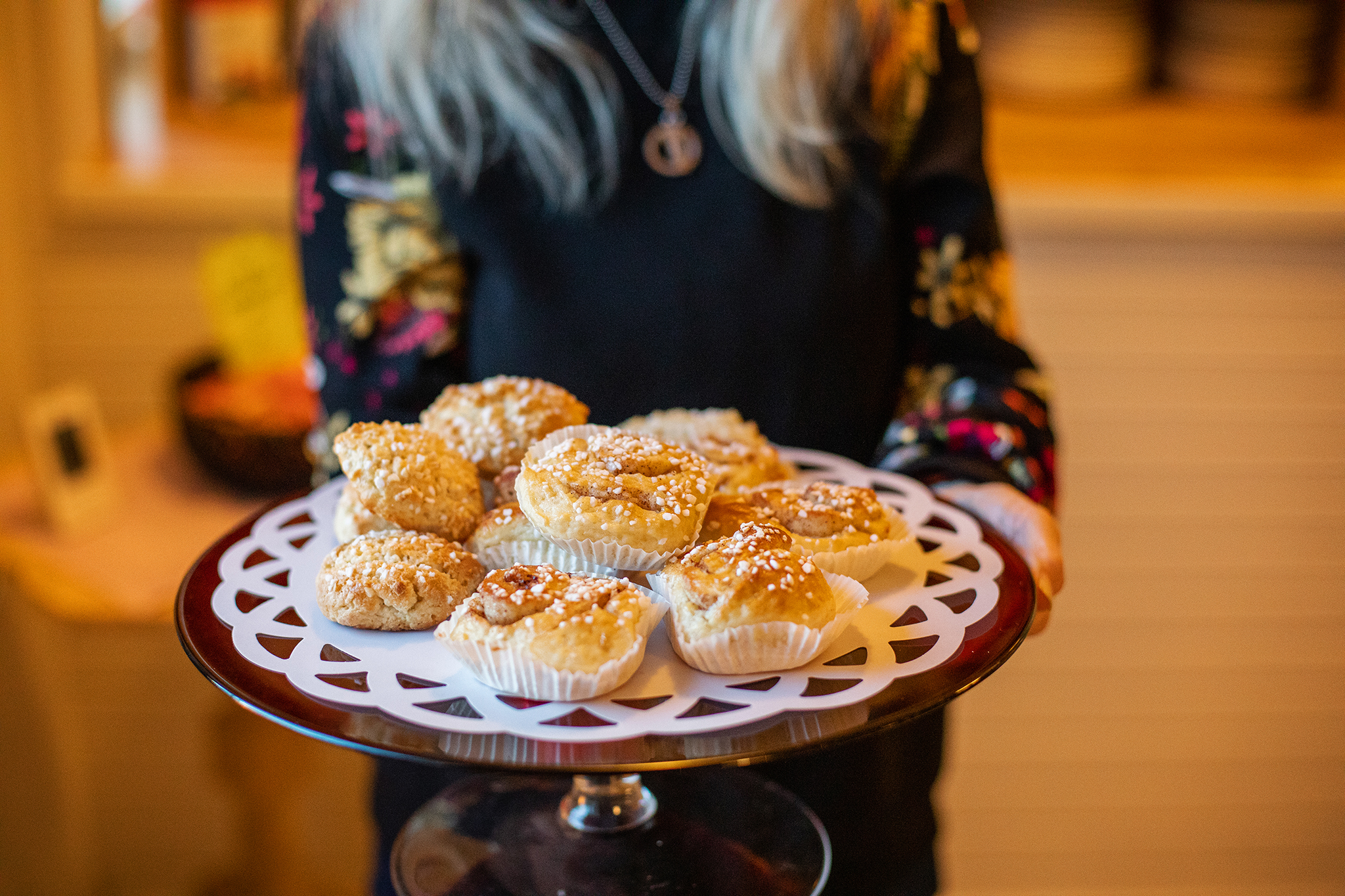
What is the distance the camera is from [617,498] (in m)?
0.75

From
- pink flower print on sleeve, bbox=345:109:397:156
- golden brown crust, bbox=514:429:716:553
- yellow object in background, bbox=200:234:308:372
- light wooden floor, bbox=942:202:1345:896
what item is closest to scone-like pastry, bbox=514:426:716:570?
golden brown crust, bbox=514:429:716:553

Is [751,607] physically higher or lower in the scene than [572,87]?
lower

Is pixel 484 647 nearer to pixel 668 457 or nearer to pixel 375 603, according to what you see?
pixel 375 603

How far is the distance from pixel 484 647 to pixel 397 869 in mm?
268

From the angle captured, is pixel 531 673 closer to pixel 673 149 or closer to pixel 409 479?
pixel 409 479

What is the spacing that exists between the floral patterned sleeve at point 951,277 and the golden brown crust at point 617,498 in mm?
407

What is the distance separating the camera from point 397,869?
2.67 ft

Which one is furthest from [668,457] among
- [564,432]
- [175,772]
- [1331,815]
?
[175,772]

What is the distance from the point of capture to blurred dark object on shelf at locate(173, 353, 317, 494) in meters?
1.66

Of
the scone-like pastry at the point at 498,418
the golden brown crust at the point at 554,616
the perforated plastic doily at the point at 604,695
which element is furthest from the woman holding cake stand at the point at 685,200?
the golden brown crust at the point at 554,616

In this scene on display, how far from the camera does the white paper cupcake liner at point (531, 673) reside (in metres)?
0.63

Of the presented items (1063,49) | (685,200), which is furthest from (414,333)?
(1063,49)

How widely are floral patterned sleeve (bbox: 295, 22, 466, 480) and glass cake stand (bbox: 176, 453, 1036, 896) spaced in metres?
0.41

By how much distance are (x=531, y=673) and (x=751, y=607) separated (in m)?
0.13
